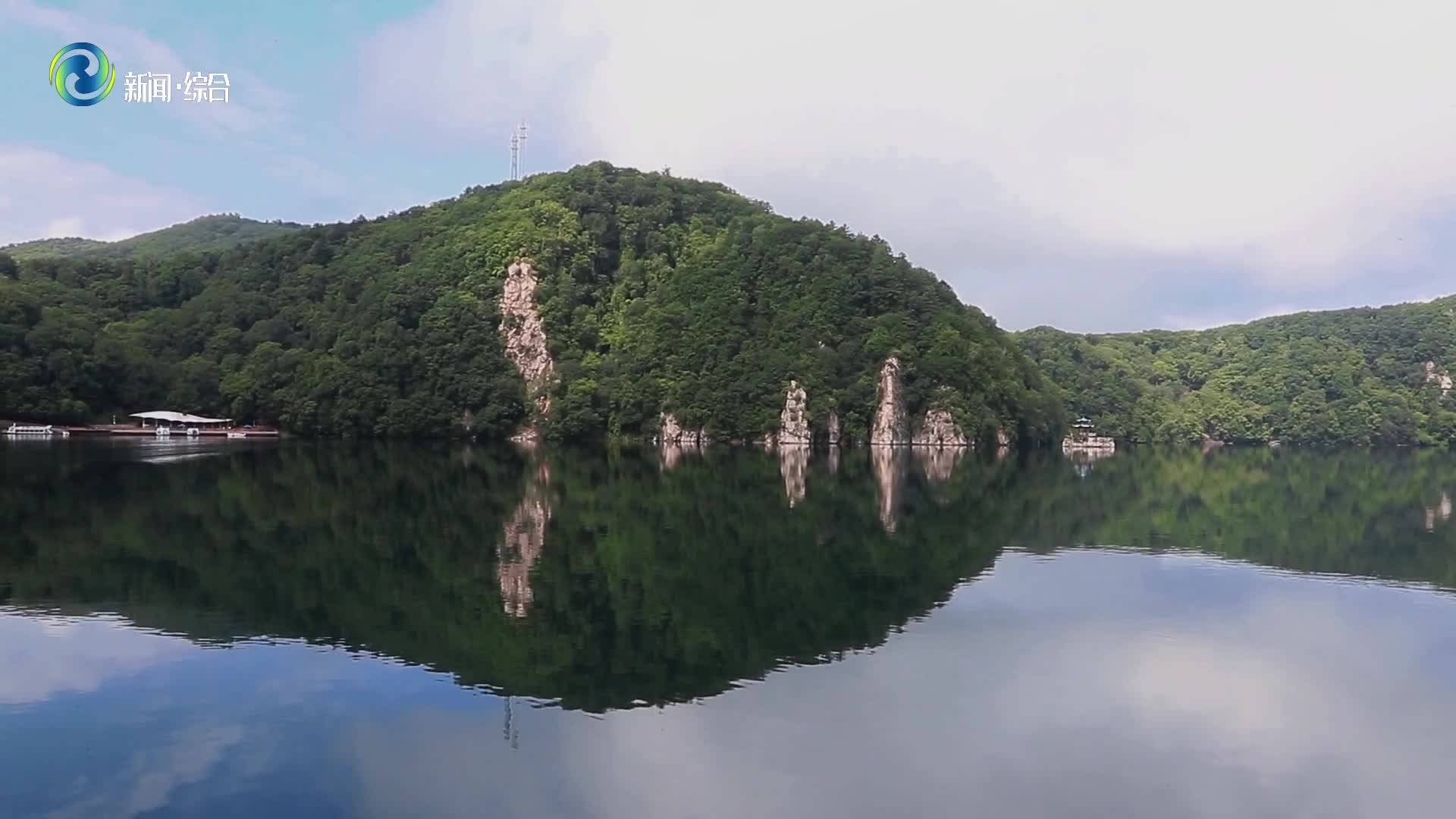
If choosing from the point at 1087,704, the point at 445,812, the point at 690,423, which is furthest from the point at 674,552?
the point at 690,423

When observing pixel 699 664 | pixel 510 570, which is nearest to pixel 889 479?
pixel 510 570

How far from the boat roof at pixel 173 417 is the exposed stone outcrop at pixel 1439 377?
146 metres

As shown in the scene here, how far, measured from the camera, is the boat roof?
80812 mm

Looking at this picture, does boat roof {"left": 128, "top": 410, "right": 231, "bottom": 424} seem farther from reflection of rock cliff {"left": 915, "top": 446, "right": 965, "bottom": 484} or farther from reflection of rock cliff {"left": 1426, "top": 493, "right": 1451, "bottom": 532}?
reflection of rock cliff {"left": 1426, "top": 493, "right": 1451, "bottom": 532}

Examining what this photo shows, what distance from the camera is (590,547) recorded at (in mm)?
25797

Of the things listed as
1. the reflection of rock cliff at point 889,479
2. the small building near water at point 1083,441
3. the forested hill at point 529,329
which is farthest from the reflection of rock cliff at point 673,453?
the small building near water at point 1083,441

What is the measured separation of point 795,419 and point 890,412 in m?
8.59

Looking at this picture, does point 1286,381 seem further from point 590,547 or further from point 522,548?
point 522,548

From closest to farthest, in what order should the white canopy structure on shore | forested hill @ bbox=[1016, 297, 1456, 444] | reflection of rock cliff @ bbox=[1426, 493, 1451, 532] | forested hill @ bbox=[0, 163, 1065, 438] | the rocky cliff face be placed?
1. reflection of rock cliff @ bbox=[1426, 493, 1451, 532]
2. the white canopy structure on shore
3. forested hill @ bbox=[0, 163, 1065, 438]
4. the rocky cliff face
5. forested hill @ bbox=[1016, 297, 1456, 444]

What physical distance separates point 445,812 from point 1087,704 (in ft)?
29.7

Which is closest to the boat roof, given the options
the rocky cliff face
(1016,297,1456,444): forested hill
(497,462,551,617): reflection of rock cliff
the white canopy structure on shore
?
the white canopy structure on shore

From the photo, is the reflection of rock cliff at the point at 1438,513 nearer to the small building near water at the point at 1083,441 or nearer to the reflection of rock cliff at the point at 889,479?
the reflection of rock cliff at the point at 889,479

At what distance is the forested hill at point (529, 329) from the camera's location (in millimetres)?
89875

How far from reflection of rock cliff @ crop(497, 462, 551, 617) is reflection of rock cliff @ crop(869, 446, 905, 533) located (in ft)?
34.1
